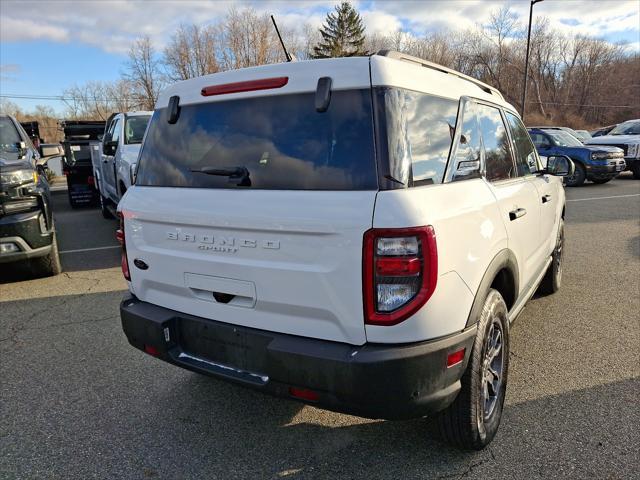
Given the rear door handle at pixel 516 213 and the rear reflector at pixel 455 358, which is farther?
the rear door handle at pixel 516 213

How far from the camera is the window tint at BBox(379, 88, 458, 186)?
201 centimetres

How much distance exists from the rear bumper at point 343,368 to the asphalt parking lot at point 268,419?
21.8 inches

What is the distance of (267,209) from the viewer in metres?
2.11

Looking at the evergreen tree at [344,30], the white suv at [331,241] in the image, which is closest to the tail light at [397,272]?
the white suv at [331,241]

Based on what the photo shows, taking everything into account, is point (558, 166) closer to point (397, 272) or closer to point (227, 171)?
point (397, 272)

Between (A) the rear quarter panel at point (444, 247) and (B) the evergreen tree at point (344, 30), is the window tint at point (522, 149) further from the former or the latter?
(B) the evergreen tree at point (344, 30)

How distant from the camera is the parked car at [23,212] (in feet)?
16.9

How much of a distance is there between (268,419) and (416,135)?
1911 mm

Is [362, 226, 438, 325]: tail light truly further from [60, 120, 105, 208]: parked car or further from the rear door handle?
[60, 120, 105, 208]: parked car

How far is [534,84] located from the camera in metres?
66.8

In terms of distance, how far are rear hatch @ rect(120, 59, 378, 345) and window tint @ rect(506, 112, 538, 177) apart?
190cm

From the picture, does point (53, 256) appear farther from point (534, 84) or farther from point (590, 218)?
point (534, 84)

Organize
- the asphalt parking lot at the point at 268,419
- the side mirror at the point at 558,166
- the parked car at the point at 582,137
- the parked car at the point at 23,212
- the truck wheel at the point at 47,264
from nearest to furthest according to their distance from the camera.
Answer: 1. the asphalt parking lot at the point at 268,419
2. the side mirror at the point at 558,166
3. the parked car at the point at 23,212
4. the truck wheel at the point at 47,264
5. the parked car at the point at 582,137

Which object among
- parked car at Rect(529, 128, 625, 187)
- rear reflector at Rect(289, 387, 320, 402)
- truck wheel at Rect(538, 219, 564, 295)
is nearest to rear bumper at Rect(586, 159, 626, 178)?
parked car at Rect(529, 128, 625, 187)
